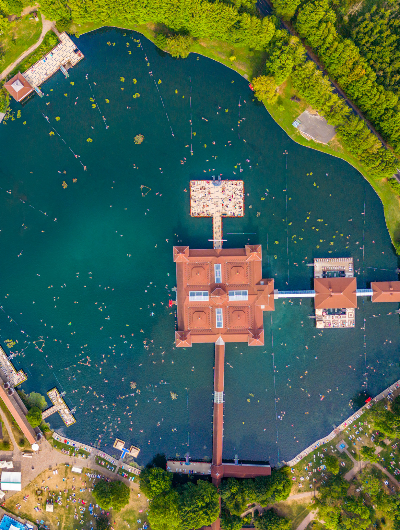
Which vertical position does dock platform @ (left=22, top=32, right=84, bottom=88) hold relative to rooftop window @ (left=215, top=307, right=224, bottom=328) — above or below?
above

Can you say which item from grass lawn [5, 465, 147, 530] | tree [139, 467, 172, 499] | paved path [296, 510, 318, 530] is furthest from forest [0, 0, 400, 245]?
grass lawn [5, 465, 147, 530]

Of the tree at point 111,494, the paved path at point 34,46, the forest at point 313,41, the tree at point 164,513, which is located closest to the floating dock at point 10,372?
the tree at point 111,494

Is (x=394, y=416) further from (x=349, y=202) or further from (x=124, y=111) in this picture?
(x=124, y=111)

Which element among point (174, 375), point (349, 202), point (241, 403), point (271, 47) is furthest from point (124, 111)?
point (241, 403)

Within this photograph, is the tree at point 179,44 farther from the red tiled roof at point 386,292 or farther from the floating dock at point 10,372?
the floating dock at point 10,372

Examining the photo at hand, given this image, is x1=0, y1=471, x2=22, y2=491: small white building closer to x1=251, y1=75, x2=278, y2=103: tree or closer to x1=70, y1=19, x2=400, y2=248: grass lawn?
x1=70, y1=19, x2=400, y2=248: grass lawn

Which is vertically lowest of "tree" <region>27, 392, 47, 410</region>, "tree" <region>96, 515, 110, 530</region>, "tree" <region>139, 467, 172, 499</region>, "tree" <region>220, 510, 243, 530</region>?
"tree" <region>96, 515, 110, 530</region>

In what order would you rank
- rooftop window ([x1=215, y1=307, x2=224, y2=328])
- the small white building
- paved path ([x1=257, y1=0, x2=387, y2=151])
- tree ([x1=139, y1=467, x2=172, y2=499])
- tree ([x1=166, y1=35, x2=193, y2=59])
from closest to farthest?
1. tree ([x1=166, y1=35, x2=193, y2=59])
2. tree ([x1=139, y1=467, x2=172, y2=499])
3. rooftop window ([x1=215, y1=307, x2=224, y2=328])
4. the small white building
5. paved path ([x1=257, y1=0, x2=387, y2=151])
